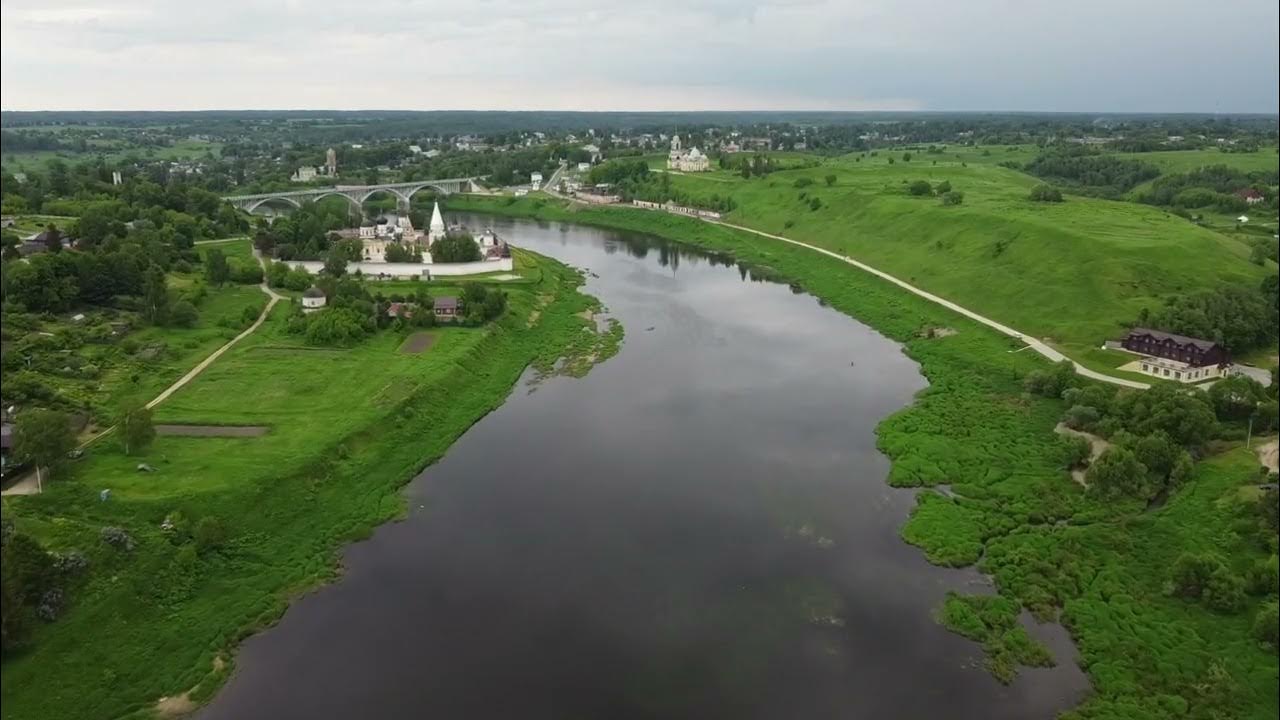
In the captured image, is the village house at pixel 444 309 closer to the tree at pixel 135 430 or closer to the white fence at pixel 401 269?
the white fence at pixel 401 269

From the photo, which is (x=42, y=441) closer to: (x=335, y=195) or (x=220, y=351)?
(x=220, y=351)

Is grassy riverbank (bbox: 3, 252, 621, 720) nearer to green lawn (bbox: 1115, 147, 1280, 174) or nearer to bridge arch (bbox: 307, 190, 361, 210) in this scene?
green lawn (bbox: 1115, 147, 1280, 174)

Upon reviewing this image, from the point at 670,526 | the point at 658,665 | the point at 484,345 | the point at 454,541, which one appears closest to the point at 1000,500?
the point at 670,526

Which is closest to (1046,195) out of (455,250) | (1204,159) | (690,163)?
(1204,159)

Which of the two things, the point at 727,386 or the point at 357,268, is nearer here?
the point at 727,386

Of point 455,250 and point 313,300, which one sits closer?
point 313,300

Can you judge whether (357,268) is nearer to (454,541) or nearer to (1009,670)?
(454,541)
